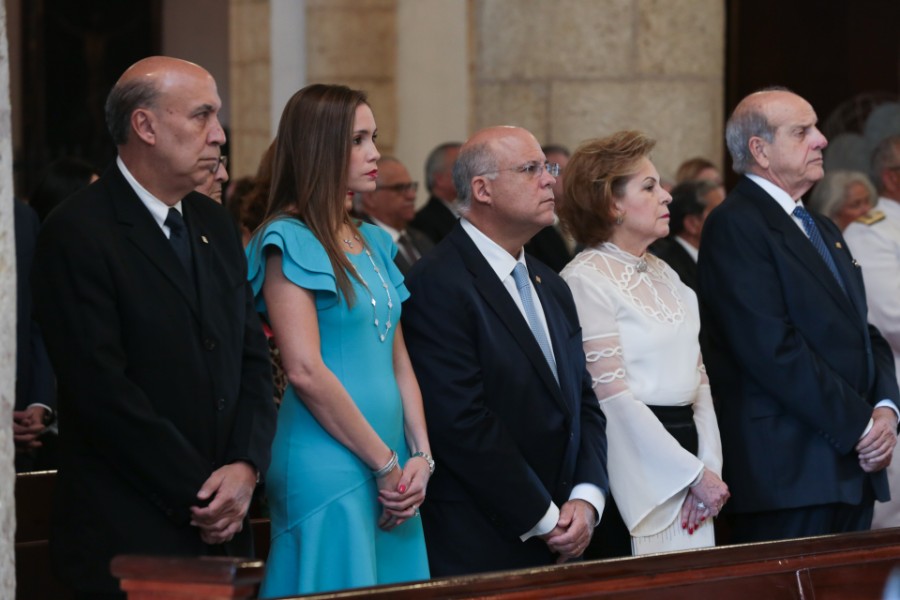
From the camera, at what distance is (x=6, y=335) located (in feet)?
8.99

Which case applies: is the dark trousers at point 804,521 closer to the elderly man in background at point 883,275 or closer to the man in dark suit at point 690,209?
the elderly man in background at point 883,275

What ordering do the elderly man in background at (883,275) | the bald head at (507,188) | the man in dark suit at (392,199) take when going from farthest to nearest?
the man in dark suit at (392,199), the elderly man in background at (883,275), the bald head at (507,188)

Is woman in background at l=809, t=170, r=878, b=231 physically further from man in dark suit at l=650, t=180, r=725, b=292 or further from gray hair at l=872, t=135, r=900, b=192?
man in dark suit at l=650, t=180, r=725, b=292

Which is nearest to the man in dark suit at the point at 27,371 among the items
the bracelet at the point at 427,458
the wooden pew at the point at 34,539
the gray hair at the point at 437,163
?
the wooden pew at the point at 34,539

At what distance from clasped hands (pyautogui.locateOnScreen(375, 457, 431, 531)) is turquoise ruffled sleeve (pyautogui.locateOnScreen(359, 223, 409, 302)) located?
46cm

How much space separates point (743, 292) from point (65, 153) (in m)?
8.77

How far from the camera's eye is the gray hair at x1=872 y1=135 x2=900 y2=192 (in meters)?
6.19

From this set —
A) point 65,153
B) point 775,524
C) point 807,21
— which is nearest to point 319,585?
point 775,524

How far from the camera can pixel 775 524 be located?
4.41m

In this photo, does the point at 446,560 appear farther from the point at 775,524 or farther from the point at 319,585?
the point at 775,524

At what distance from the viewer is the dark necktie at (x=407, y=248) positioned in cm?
644

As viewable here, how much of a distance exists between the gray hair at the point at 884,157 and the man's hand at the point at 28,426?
3.56 meters

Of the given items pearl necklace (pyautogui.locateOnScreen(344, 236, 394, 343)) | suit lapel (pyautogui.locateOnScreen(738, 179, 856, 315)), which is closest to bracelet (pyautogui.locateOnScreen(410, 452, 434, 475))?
pearl necklace (pyautogui.locateOnScreen(344, 236, 394, 343))

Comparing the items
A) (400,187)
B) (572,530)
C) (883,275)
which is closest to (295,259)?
(572,530)
